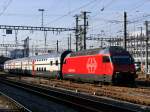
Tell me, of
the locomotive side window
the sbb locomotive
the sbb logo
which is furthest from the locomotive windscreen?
the sbb logo

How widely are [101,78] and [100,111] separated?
1733cm

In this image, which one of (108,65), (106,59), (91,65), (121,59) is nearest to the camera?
(108,65)

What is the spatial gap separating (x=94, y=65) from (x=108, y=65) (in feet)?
8.67

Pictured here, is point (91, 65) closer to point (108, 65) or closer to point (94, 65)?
point (94, 65)

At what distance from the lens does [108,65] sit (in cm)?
3244

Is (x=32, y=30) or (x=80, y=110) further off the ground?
(x=32, y=30)

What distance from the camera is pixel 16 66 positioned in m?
79.2

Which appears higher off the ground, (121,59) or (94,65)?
(121,59)

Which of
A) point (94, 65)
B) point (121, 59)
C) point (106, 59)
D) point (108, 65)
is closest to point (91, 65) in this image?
point (94, 65)

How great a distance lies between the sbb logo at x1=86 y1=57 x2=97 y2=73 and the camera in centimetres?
3491

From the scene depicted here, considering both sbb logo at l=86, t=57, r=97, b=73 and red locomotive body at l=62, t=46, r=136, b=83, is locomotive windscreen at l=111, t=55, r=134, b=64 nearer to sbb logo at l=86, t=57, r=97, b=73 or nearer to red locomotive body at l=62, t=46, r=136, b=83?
red locomotive body at l=62, t=46, r=136, b=83

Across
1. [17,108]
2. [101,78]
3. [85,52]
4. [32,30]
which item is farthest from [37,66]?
[17,108]

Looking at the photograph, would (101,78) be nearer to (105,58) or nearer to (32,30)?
(105,58)

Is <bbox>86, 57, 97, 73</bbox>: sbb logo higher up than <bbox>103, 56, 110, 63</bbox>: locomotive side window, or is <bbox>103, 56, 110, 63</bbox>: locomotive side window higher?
<bbox>103, 56, 110, 63</bbox>: locomotive side window
